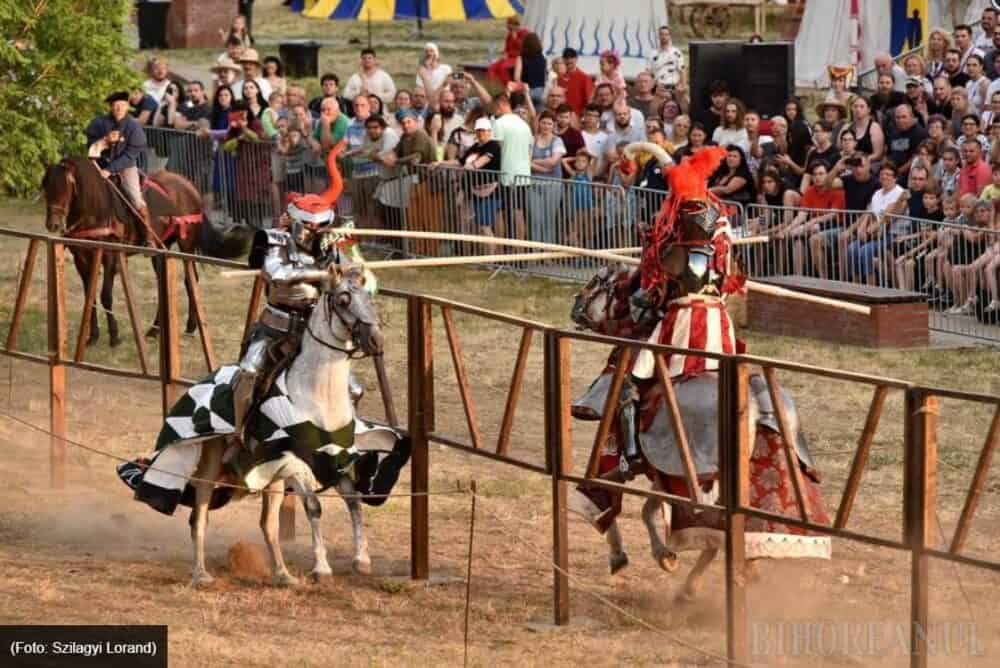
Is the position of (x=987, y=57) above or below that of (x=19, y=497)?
above

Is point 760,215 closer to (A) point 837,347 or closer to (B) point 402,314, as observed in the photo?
(A) point 837,347

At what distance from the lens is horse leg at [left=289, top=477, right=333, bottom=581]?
1295 cm

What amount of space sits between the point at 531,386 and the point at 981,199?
3968 mm

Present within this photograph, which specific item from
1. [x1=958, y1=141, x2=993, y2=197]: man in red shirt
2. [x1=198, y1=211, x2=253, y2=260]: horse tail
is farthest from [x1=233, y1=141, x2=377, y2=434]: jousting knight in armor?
[x1=958, y1=141, x2=993, y2=197]: man in red shirt

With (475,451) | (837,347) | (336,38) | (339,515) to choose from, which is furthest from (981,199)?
(336,38)

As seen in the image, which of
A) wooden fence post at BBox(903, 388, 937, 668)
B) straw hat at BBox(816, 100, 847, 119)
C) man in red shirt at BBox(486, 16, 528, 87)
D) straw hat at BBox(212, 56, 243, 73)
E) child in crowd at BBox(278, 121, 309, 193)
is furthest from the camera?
man in red shirt at BBox(486, 16, 528, 87)

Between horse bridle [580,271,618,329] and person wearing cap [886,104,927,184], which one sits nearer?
horse bridle [580,271,618,329]

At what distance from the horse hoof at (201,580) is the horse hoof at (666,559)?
244 cm

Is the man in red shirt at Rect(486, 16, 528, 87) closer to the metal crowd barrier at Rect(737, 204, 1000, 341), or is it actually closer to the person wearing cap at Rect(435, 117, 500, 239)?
the person wearing cap at Rect(435, 117, 500, 239)

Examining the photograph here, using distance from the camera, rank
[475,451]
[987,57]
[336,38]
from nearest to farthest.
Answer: [475,451] → [987,57] → [336,38]

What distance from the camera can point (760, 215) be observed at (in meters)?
21.0

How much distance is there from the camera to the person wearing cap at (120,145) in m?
20.9

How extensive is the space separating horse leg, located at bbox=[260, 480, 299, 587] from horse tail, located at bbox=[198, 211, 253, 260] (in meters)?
7.54

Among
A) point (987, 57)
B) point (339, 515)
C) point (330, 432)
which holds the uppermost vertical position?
point (987, 57)
